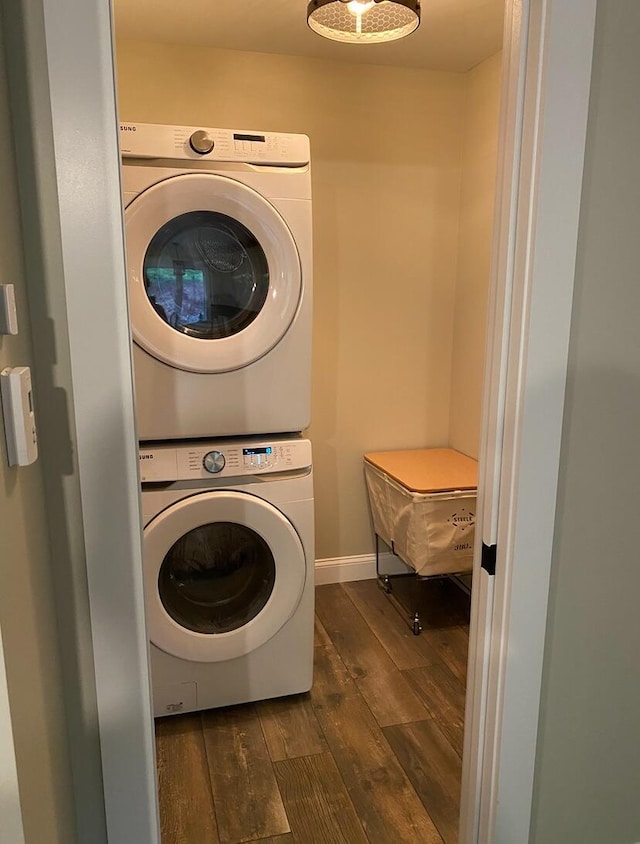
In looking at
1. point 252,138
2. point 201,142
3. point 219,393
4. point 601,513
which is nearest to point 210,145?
point 201,142

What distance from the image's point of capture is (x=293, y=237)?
197 centimetres

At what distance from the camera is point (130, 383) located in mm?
970

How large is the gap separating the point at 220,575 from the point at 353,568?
112 centimetres

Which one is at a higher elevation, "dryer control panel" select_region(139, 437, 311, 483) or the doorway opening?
the doorway opening

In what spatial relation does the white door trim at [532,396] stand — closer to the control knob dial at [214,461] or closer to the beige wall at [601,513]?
the beige wall at [601,513]

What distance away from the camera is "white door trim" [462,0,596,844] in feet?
3.46

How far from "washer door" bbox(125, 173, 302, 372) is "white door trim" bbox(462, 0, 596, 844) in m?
0.98

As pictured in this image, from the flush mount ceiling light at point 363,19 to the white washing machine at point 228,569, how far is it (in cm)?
124

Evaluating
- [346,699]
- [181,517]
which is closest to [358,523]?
[346,699]

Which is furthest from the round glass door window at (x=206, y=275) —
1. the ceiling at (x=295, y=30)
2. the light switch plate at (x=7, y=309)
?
the light switch plate at (x=7, y=309)

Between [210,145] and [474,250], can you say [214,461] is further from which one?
[474,250]

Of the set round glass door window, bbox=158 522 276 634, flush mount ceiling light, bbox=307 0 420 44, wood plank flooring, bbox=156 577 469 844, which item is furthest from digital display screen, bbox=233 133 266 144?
wood plank flooring, bbox=156 577 469 844

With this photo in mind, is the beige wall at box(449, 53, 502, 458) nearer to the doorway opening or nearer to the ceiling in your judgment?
the doorway opening

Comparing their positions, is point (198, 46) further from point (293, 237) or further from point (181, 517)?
point (181, 517)
